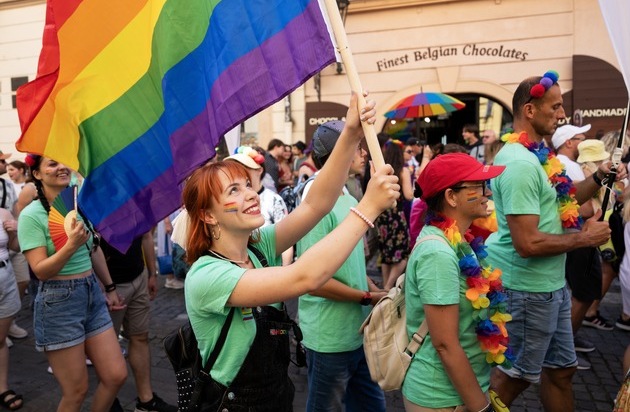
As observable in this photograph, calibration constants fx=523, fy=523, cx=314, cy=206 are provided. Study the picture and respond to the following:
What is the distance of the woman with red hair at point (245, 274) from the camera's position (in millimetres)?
1642

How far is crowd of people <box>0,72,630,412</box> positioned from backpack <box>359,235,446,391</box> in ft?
0.18

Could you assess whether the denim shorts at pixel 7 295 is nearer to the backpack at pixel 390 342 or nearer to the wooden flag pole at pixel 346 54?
the backpack at pixel 390 342

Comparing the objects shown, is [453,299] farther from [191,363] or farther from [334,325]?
[191,363]

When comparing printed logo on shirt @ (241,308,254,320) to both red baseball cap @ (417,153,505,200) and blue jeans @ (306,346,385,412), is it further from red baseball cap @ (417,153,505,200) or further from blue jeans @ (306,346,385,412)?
red baseball cap @ (417,153,505,200)

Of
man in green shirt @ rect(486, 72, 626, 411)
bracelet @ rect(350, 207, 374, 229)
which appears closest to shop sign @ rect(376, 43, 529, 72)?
man in green shirt @ rect(486, 72, 626, 411)

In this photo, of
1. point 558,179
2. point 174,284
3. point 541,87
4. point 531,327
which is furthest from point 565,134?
point 174,284

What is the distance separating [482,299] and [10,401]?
3636 millimetres

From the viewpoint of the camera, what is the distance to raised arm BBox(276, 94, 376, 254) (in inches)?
77.4

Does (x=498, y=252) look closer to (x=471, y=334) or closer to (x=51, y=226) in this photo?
(x=471, y=334)

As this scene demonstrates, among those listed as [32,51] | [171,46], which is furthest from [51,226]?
[32,51]

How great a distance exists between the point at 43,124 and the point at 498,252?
250 cm

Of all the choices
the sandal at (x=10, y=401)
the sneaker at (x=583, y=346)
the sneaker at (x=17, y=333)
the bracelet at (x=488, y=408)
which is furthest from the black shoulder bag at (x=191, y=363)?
the sneaker at (x=17, y=333)

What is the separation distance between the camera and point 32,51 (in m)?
14.9

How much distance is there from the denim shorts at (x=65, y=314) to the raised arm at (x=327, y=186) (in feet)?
5.08
